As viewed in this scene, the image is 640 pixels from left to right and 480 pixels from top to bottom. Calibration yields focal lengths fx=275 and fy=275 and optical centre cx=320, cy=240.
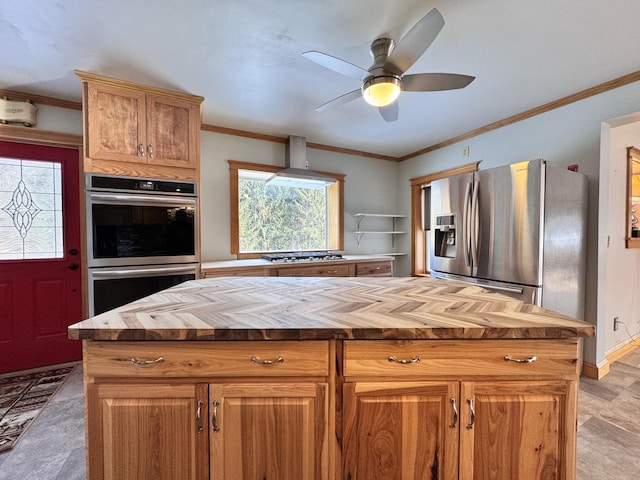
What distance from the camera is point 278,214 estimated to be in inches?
152

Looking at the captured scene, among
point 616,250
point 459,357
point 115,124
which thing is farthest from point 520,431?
point 115,124

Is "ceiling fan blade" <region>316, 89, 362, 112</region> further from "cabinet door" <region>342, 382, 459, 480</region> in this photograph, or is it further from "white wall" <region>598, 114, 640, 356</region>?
"white wall" <region>598, 114, 640, 356</region>

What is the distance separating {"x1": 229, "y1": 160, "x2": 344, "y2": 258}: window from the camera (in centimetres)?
353

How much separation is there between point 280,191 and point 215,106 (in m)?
1.35

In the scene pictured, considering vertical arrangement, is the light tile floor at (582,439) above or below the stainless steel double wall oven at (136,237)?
below

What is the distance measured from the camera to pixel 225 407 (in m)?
0.96

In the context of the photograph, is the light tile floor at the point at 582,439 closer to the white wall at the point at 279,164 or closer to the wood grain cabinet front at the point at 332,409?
the wood grain cabinet front at the point at 332,409

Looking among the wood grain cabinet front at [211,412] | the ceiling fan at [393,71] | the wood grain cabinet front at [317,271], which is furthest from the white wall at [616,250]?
the wood grain cabinet front at [211,412]

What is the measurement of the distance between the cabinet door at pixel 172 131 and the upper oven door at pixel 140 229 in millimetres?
356

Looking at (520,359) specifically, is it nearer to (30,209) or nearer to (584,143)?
(584,143)

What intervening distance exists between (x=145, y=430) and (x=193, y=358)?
0.31 m

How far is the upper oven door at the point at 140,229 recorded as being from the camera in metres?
2.24

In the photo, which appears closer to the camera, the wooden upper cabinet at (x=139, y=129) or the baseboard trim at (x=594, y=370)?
the wooden upper cabinet at (x=139, y=129)

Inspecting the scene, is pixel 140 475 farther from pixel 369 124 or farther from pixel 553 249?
pixel 369 124
